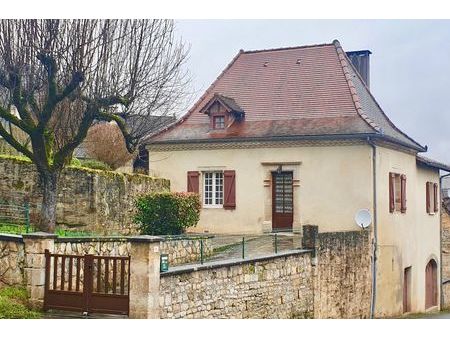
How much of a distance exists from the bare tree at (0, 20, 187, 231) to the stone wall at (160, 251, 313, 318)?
13.8 ft

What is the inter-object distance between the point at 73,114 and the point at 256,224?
6817 millimetres

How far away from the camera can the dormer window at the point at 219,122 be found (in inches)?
834

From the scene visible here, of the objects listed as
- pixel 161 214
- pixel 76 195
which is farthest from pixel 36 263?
pixel 76 195

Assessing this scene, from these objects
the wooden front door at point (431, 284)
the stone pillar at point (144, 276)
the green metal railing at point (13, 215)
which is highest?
the green metal railing at point (13, 215)

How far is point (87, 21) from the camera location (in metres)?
14.0

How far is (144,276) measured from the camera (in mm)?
9922

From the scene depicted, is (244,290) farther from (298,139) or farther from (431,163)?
(431,163)

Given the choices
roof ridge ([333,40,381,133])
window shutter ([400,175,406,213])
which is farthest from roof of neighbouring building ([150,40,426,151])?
window shutter ([400,175,406,213])

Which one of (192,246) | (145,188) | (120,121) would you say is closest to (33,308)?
(192,246)

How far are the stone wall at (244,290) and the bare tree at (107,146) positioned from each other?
38.7 feet

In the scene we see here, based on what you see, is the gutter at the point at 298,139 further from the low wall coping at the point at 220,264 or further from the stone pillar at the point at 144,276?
the stone pillar at the point at 144,276

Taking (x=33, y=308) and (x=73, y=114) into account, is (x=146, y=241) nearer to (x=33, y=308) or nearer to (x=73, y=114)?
(x=33, y=308)

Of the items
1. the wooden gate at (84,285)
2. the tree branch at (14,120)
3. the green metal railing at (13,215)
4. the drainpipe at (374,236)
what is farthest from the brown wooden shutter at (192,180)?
the wooden gate at (84,285)

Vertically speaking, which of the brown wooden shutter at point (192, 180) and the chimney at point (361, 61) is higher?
the chimney at point (361, 61)
